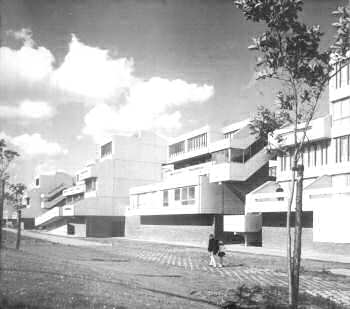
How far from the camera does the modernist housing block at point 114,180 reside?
5769cm

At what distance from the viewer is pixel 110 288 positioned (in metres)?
11.8

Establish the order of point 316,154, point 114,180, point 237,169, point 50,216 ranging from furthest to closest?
point 50,216
point 114,180
point 237,169
point 316,154

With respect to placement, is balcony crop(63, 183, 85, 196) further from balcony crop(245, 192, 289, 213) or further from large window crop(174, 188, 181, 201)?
balcony crop(245, 192, 289, 213)

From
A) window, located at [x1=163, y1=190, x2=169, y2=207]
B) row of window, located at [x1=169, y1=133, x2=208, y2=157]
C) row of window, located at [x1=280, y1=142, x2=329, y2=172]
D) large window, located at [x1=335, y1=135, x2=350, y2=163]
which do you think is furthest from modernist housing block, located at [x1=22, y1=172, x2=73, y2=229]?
large window, located at [x1=335, y1=135, x2=350, y2=163]

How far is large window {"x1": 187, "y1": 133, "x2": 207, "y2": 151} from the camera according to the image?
163 ft

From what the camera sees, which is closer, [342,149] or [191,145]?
[342,149]

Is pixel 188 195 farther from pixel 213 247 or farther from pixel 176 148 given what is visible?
pixel 213 247

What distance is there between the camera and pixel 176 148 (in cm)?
5619

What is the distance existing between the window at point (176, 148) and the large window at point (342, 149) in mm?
24225

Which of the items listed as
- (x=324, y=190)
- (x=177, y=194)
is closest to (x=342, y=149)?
(x=324, y=190)

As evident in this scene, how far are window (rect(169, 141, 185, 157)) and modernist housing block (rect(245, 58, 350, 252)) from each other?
19.0 m

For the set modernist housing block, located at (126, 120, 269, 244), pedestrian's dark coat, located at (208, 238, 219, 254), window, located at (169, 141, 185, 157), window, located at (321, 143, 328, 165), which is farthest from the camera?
window, located at (169, 141, 185, 157)

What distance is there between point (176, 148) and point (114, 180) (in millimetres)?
9199

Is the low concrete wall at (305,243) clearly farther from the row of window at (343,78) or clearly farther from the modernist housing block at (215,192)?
the row of window at (343,78)
